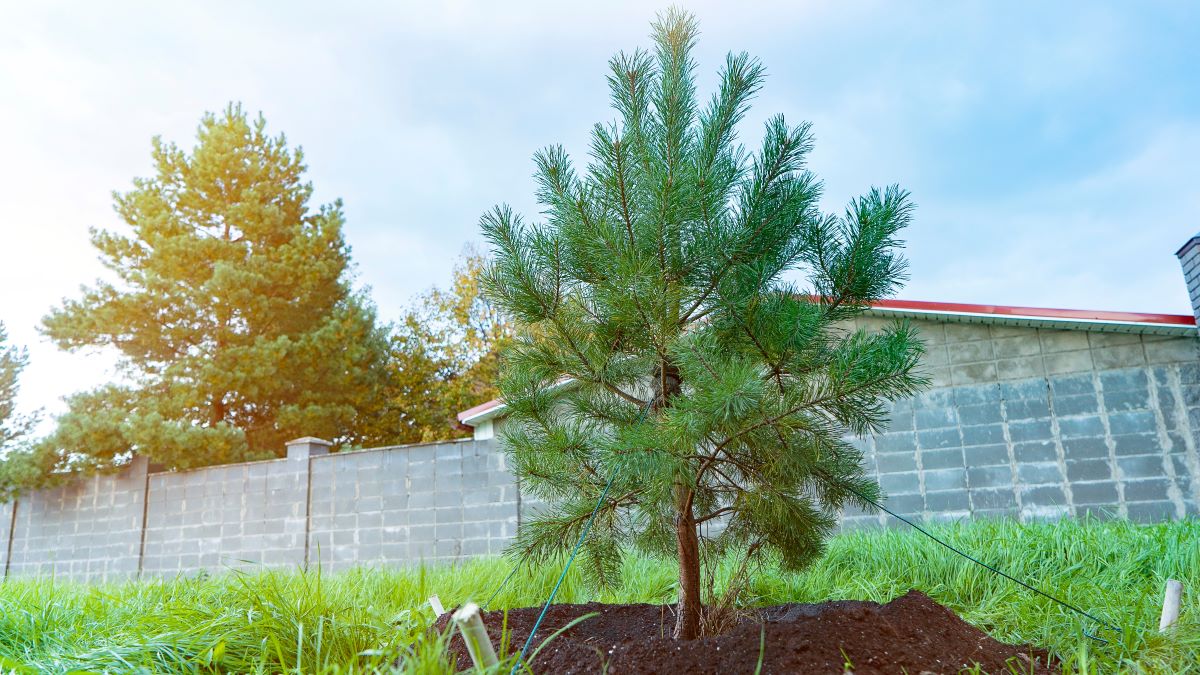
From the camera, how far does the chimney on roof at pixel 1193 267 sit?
579 cm

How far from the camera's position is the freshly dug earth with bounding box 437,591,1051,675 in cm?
206

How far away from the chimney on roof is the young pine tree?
4.76 metres

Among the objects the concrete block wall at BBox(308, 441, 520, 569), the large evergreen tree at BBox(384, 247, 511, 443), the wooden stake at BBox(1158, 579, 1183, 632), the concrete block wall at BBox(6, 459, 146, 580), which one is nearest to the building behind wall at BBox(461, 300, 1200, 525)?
the concrete block wall at BBox(308, 441, 520, 569)

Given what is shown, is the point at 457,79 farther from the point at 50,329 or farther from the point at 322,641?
the point at 50,329

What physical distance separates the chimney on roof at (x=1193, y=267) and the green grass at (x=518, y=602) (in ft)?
6.43

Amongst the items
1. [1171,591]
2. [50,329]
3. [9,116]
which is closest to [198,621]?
[1171,591]

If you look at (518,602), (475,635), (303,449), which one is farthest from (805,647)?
(303,449)

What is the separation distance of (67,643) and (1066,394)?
Answer: 21.5ft

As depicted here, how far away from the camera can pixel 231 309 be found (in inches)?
491

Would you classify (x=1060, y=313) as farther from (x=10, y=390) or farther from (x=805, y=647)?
(x=10, y=390)

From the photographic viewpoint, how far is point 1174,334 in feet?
19.1

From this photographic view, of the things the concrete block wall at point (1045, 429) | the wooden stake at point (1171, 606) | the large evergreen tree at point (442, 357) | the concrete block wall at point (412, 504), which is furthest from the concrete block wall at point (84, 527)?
the wooden stake at point (1171, 606)

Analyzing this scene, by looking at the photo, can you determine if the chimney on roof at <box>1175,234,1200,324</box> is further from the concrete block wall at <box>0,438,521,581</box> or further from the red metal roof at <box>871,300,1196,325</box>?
the concrete block wall at <box>0,438,521,581</box>

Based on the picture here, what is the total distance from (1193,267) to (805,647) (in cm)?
571
